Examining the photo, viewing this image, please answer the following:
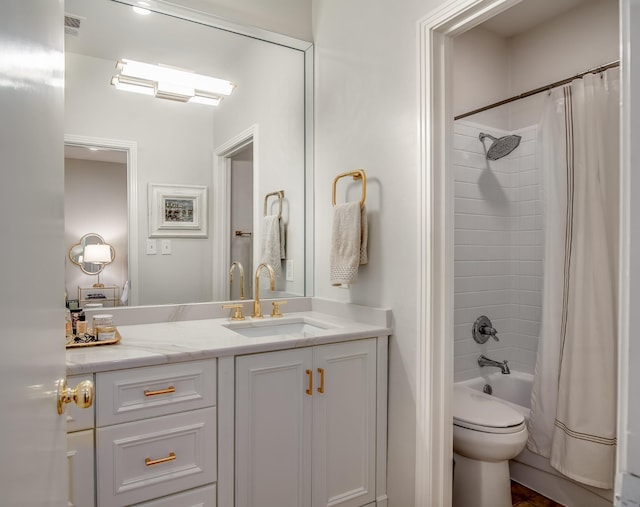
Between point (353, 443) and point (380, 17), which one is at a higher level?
point (380, 17)

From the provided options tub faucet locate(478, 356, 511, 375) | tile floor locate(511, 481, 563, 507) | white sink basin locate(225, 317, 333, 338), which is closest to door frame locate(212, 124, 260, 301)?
white sink basin locate(225, 317, 333, 338)

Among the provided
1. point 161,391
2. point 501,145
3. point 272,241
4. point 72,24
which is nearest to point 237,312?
point 272,241

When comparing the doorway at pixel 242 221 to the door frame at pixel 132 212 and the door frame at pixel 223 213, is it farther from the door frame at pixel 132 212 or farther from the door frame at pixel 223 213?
the door frame at pixel 132 212

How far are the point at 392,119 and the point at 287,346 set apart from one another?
40.5 inches

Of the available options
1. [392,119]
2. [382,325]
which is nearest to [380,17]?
[392,119]

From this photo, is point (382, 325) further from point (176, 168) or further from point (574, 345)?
point (176, 168)

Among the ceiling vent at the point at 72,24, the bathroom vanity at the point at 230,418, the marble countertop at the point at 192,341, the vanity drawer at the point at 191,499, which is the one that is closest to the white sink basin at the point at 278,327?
the marble countertop at the point at 192,341

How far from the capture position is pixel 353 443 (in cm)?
178

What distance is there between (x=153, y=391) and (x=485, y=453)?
1339 mm

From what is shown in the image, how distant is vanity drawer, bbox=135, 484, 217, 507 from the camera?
4.64ft

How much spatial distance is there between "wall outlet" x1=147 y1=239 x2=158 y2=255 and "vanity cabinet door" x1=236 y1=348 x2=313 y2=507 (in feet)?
2.68

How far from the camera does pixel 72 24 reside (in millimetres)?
1859

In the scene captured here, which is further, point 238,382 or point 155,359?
point 238,382

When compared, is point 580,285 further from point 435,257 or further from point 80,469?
point 80,469
